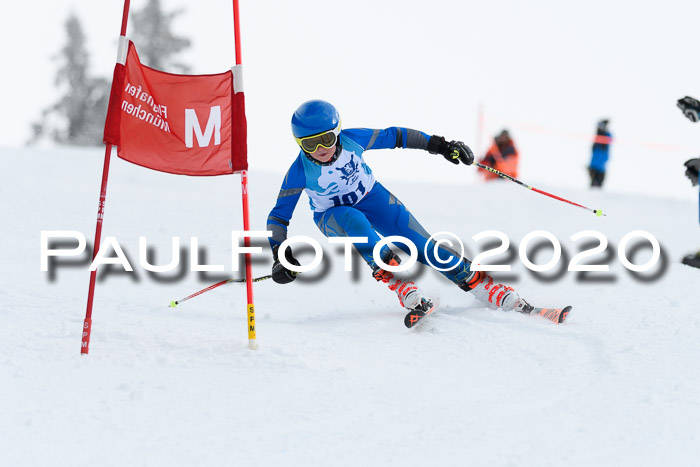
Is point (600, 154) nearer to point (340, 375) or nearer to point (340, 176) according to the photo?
point (340, 176)

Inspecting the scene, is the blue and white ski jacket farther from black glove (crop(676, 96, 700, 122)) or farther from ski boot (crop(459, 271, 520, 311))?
black glove (crop(676, 96, 700, 122))

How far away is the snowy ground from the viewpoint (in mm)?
2623

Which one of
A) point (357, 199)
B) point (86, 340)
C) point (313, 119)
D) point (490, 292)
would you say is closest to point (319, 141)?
point (313, 119)

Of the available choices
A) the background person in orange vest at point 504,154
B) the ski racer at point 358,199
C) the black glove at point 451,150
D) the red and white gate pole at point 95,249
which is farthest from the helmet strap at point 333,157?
the background person in orange vest at point 504,154

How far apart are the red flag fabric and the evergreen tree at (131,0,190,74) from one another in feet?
76.8

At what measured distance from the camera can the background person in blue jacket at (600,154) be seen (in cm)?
1332

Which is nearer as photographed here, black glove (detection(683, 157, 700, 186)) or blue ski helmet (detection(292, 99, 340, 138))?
black glove (detection(683, 157, 700, 186))

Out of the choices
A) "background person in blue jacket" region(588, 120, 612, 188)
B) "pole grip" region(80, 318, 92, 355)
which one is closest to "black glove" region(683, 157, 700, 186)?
"pole grip" region(80, 318, 92, 355)

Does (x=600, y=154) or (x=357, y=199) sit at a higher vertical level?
(x=357, y=199)

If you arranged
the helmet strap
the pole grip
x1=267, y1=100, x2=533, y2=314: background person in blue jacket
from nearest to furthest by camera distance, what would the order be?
the pole grip < x1=267, y1=100, x2=533, y2=314: background person in blue jacket < the helmet strap

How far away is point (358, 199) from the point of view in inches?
185

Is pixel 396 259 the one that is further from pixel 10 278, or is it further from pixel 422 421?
pixel 10 278

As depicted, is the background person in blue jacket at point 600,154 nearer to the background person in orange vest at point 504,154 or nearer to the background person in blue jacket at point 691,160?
the background person in orange vest at point 504,154

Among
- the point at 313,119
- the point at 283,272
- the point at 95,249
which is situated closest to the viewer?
the point at 95,249
